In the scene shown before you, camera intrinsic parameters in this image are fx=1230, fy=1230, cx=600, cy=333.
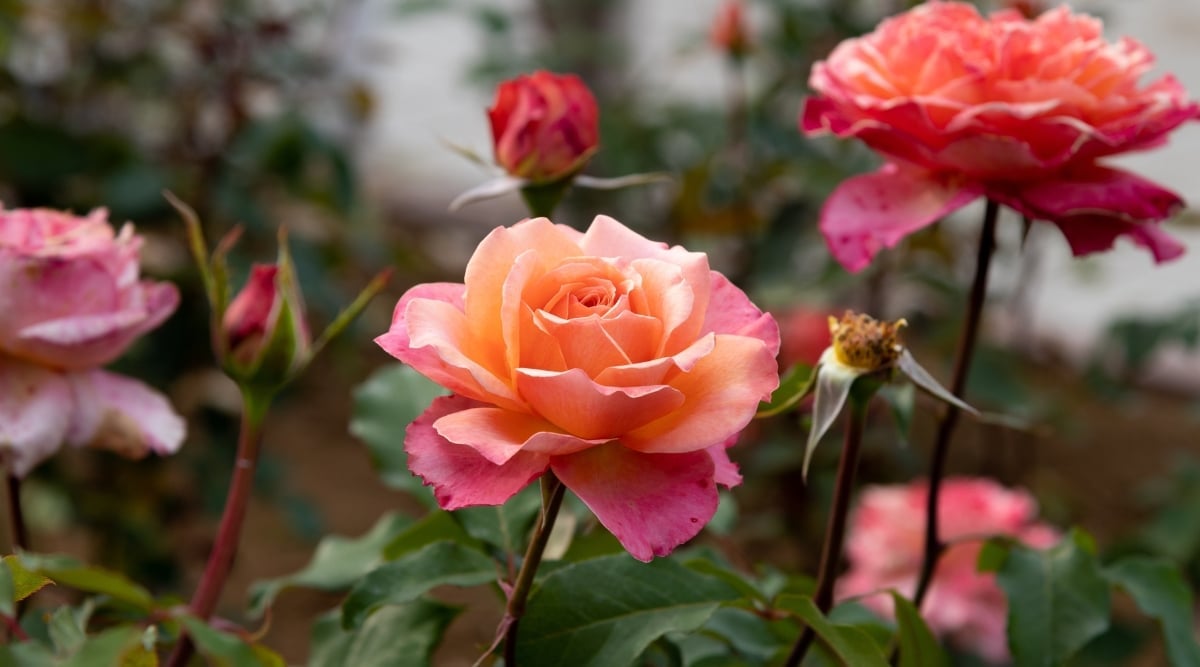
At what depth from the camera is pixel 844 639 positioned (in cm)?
41

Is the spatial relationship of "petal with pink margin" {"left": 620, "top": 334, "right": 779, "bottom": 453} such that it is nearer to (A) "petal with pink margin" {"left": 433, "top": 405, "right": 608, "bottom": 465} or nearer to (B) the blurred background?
(A) "petal with pink margin" {"left": 433, "top": 405, "right": 608, "bottom": 465}

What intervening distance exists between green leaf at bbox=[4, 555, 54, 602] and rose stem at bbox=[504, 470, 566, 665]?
0.14m

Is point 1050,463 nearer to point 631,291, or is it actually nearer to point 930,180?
point 930,180

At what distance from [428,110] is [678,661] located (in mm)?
3038

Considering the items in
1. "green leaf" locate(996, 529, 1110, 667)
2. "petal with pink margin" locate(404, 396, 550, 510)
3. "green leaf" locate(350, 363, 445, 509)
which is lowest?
"green leaf" locate(996, 529, 1110, 667)

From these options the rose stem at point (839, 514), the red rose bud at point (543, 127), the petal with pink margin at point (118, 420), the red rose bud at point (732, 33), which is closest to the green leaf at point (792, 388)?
the rose stem at point (839, 514)

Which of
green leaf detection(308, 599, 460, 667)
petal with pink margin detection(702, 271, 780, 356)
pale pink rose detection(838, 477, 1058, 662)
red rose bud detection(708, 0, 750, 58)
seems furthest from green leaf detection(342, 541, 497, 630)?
red rose bud detection(708, 0, 750, 58)

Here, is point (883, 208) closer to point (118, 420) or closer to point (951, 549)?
point (118, 420)

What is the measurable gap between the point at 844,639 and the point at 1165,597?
217 millimetres

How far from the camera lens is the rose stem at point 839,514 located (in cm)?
43

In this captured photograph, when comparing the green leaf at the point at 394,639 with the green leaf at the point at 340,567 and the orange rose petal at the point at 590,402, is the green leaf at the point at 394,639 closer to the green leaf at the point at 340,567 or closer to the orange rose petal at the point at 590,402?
the green leaf at the point at 340,567

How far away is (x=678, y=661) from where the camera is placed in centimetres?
46

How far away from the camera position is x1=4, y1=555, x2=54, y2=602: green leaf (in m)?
0.33

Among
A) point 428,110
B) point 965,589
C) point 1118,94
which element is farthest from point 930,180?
point 428,110
